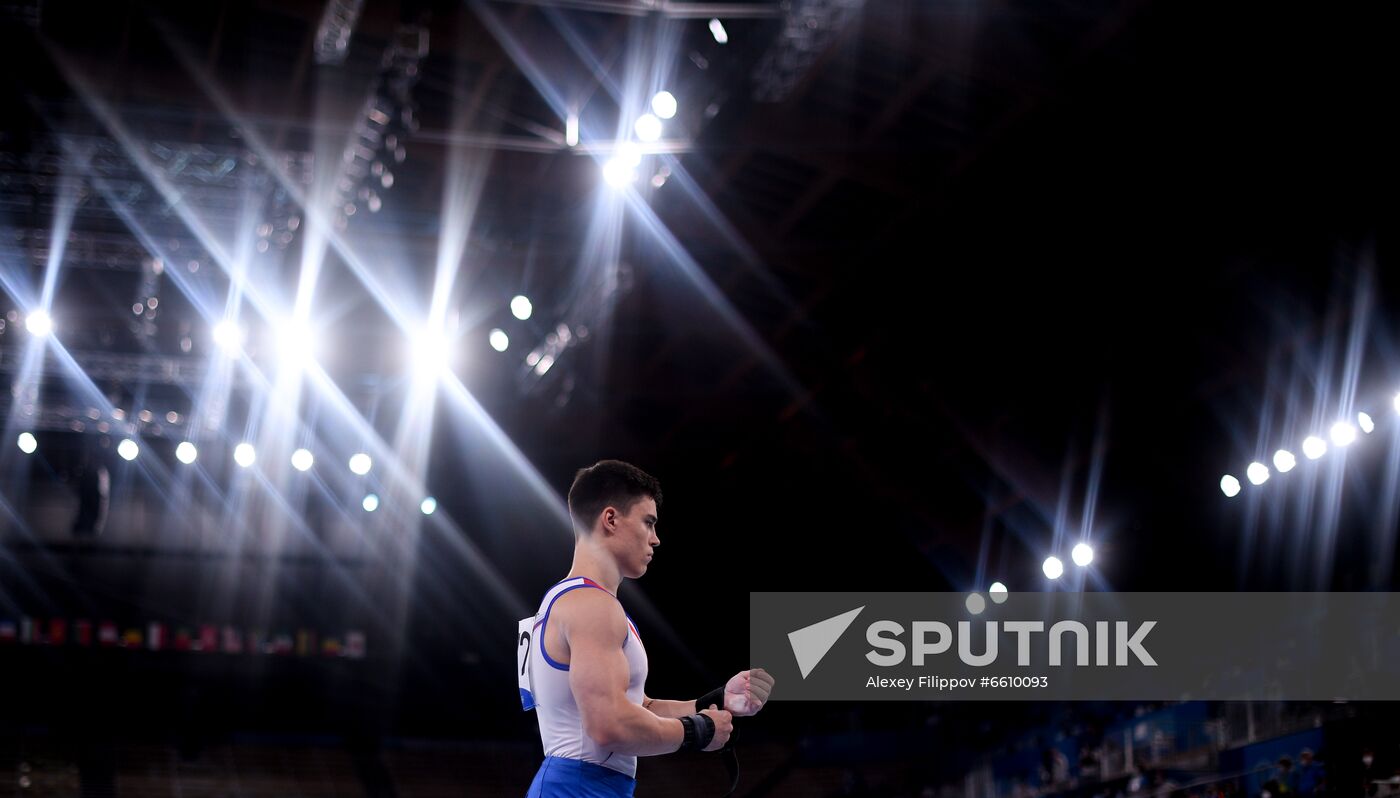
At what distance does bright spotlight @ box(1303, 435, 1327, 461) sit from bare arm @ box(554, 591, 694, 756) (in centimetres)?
1278

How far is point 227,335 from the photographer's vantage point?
13180mm

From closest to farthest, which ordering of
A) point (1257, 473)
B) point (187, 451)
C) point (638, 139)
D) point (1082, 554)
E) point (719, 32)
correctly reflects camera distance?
point (719, 32), point (638, 139), point (1257, 473), point (1082, 554), point (187, 451)

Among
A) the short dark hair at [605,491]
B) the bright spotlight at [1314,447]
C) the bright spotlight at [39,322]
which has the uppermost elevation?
the bright spotlight at [1314,447]

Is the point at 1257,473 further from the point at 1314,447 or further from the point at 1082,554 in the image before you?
the point at 1082,554

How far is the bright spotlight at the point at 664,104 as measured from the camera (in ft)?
30.4

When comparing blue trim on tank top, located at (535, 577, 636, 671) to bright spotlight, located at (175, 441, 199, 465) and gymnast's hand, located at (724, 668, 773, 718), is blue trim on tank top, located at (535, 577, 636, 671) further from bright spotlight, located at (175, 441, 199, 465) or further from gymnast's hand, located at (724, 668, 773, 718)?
bright spotlight, located at (175, 441, 199, 465)

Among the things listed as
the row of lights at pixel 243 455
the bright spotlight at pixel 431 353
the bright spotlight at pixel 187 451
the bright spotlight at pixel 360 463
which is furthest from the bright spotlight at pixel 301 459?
the bright spotlight at pixel 431 353

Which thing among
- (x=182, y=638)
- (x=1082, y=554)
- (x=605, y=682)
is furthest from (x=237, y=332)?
(x=605, y=682)

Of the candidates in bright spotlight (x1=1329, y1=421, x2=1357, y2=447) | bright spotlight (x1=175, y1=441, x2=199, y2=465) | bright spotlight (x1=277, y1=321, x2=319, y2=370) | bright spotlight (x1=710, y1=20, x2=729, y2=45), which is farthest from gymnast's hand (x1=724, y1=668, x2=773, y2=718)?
bright spotlight (x1=175, y1=441, x2=199, y2=465)

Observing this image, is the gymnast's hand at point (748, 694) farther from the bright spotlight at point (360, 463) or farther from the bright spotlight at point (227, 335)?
the bright spotlight at point (360, 463)

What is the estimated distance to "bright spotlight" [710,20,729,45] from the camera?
27.8ft

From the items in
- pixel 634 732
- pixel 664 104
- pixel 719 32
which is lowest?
pixel 634 732

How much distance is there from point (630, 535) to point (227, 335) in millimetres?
11463

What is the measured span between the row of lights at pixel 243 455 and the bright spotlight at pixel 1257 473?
38.0 ft
